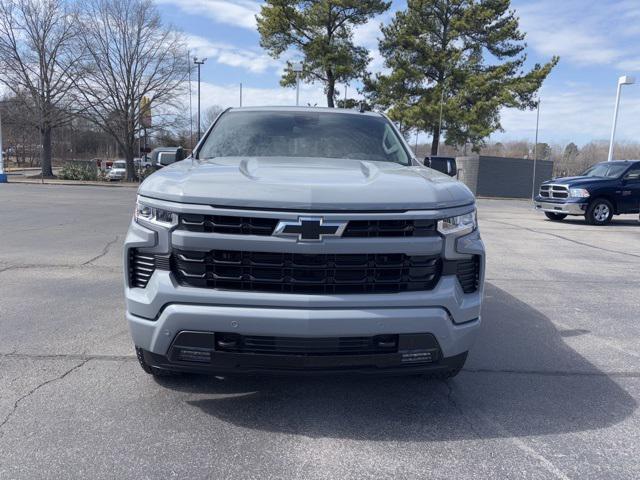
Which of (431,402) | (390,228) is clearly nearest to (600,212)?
(431,402)

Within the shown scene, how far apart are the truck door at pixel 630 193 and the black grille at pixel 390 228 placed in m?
14.6

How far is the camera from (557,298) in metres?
6.31

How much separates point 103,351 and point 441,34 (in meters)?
32.4

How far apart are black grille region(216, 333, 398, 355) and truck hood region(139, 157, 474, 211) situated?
0.70 metres

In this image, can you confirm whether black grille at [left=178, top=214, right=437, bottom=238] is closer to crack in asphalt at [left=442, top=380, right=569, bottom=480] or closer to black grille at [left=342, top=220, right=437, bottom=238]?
black grille at [left=342, top=220, right=437, bottom=238]

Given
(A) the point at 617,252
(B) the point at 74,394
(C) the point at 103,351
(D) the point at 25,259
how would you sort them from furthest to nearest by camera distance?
1. (A) the point at 617,252
2. (D) the point at 25,259
3. (C) the point at 103,351
4. (B) the point at 74,394

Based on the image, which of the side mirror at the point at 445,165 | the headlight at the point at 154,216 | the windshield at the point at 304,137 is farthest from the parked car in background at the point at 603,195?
the headlight at the point at 154,216

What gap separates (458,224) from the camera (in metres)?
2.96

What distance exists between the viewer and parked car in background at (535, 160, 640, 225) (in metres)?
14.8

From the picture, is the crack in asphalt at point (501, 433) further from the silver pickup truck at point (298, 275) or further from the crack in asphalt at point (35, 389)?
the crack in asphalt at point (35, 389)

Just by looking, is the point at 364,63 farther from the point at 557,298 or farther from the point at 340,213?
the point at 340,213

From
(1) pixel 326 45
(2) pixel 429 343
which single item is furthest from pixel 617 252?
(1) pixel 326 45

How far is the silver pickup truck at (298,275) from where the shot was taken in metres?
2.72

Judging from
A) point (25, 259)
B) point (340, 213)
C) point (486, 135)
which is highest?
point (486, 135)
